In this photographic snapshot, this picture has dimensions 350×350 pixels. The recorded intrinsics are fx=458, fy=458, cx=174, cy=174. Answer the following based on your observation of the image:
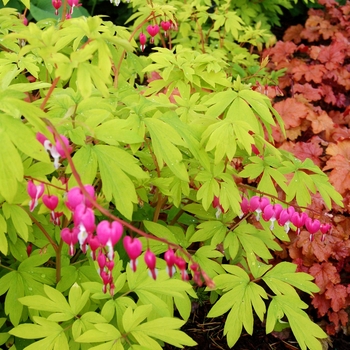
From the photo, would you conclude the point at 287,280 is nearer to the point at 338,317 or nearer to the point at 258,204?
the point at 258,204

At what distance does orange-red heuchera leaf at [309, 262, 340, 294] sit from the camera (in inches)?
127

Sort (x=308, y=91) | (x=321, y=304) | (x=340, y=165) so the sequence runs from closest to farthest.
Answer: (x=321, y=304)
(x=340, y=165)
(x=308, y=91)

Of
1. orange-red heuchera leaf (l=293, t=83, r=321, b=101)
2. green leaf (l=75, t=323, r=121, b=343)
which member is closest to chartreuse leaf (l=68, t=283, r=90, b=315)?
green leaf (l=75, t=323, r=121, b=343)

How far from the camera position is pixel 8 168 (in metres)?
1.43

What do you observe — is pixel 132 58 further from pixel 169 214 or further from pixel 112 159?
pixel 112 159

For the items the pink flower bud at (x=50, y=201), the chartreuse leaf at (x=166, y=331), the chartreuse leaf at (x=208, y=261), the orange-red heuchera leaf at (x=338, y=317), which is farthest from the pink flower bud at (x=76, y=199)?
the orange-red heuchera leaf at (x=338, y=317)

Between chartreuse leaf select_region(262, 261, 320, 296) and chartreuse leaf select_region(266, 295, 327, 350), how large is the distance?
4 cm

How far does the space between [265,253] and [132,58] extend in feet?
4.26

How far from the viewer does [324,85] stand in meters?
5.37

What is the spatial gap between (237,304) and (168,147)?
2.65 ft

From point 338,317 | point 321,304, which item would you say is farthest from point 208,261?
point 338,317

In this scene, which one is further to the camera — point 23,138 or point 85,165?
point 85,165

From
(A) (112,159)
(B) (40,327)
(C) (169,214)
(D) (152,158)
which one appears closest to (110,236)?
(A) (112,159)

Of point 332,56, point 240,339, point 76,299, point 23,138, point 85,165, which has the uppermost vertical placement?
point 23,138
